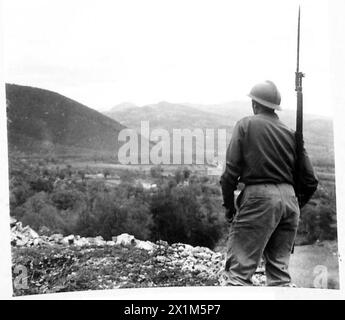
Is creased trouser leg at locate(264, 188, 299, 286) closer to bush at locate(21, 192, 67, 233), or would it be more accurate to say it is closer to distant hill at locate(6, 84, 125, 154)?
distant hill at locate(6, 84, 125, 154)

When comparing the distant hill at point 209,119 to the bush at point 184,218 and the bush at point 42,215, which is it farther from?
the bush at point 42,215

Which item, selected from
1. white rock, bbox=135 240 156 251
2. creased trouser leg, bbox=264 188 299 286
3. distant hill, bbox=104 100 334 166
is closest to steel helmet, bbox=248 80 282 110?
distant hill, bbox=104 100 334 166

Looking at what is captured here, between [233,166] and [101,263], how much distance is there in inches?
70.8

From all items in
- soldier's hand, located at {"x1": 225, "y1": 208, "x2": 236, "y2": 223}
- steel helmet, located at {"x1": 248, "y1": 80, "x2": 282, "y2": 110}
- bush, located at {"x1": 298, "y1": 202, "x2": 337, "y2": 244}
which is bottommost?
bush, located at {"x1": 298, "y1": 202, "x2": 337, "y2": 244}

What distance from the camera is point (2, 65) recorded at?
760 cm

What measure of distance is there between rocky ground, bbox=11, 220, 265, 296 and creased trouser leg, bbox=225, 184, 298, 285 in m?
0.70

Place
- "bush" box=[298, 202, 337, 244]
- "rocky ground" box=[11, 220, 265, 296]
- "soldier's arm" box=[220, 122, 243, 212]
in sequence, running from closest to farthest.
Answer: "soldier's arm" box=[220, 122, 243, 212] → "bush" box=[298, 202, 337, 244] → "rocky ground" box=[11, 220, 265, 296]

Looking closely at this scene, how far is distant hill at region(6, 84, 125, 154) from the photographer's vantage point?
764 centimetres

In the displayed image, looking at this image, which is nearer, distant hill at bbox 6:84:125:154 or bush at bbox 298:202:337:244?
bush at bbox 298:202:337:244

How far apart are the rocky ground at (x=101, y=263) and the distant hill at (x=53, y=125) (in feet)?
2.78

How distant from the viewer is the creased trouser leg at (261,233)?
21.6ft

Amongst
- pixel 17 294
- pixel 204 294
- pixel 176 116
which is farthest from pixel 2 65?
pixel 204 294

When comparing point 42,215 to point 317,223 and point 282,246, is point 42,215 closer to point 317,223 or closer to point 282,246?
point 282,246

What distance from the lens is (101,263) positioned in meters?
7.52
